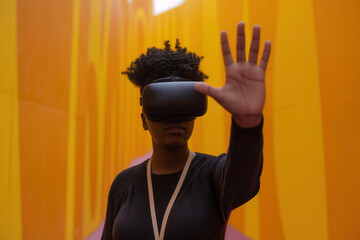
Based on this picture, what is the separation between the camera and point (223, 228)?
972mm

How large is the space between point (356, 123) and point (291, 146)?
36 centimetres

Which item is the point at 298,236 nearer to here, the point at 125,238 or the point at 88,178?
the point at 125,238

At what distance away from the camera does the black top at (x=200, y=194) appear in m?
0.77

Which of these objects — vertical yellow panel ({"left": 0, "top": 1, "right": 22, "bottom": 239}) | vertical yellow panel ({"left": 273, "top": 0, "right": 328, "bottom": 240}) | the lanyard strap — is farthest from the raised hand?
vertical yellow panel ({"left": 273, "top": 0, "right": 328, "bottom": 240})

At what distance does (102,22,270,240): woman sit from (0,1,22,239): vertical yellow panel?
454 millimetres

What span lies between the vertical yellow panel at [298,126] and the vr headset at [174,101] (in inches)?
38.3

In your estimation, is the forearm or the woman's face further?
the woman's face

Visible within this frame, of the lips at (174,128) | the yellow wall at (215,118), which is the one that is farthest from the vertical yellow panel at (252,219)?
the lips at (174,128)

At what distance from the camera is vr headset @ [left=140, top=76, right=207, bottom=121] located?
97 centimetres

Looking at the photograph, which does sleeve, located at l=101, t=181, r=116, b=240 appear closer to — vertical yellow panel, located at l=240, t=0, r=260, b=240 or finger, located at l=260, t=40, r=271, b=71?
finger, located at l=260, t=40, r=271, b=71

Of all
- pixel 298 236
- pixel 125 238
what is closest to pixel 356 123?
pixel 298 236

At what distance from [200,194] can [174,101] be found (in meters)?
0.29

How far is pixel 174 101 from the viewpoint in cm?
97

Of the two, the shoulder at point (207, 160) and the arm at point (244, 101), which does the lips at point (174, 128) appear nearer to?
the shoulder at point (207, 160)
